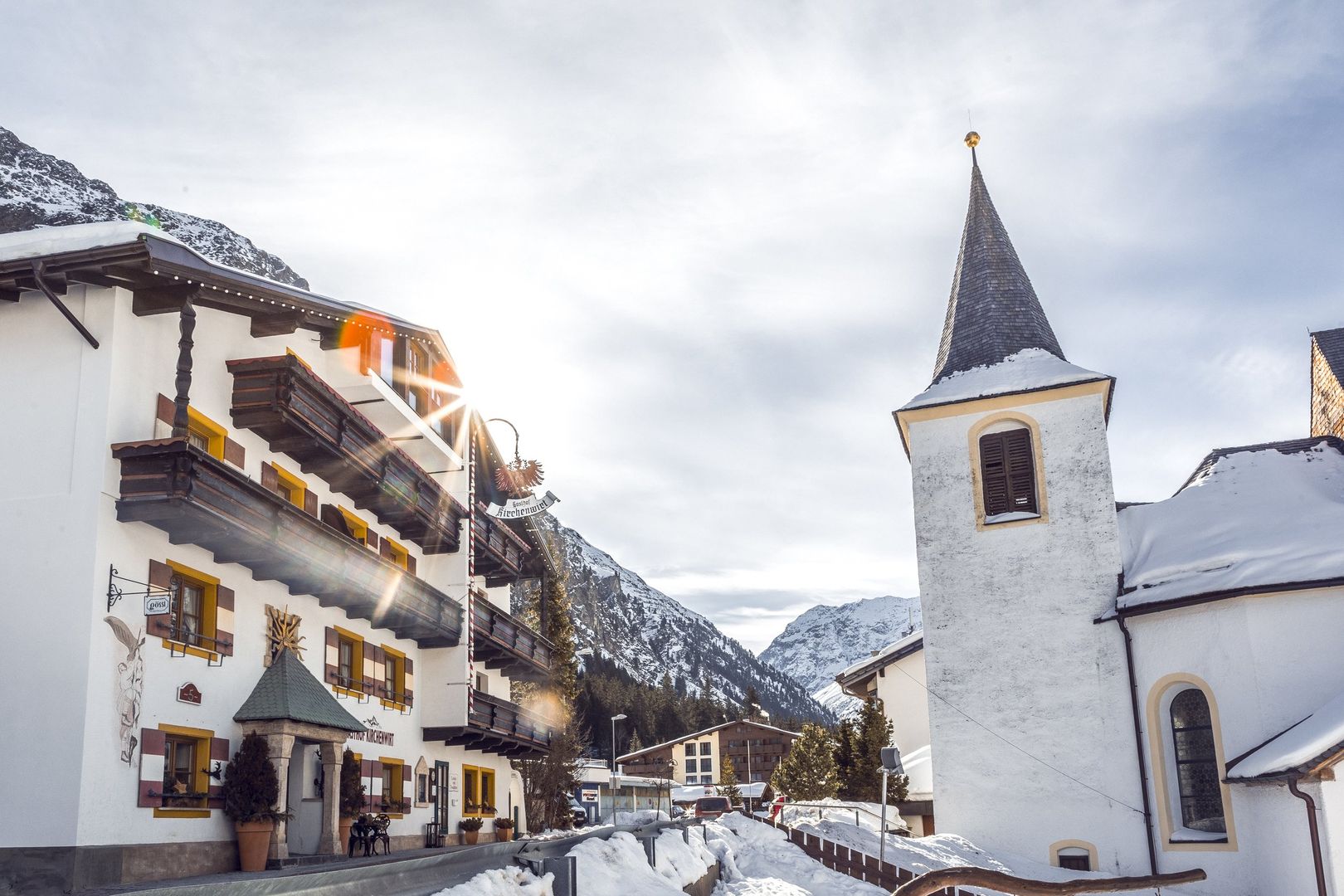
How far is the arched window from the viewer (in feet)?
81.1

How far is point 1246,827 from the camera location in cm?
2300

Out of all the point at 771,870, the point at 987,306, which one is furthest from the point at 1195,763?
the point at 987,306

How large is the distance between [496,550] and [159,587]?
1556cm

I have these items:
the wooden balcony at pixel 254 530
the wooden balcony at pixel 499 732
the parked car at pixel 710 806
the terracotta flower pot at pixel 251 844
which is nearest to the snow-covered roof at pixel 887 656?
the wooden balcony at pixel 499 732

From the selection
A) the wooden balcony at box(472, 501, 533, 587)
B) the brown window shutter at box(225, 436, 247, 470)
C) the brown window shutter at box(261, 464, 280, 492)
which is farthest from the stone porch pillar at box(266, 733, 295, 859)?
the wooden balcony at box(472, 501, 533, 587)

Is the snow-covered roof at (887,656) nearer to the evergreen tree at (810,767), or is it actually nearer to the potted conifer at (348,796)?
the evergreen tree at (810,767)

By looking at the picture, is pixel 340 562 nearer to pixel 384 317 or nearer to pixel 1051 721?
pixel 384 317

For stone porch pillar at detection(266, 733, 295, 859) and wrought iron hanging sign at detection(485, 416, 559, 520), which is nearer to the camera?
stone porch pillar at detection(266, 733, 295, 859)

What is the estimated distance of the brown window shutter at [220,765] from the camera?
17.1 meters

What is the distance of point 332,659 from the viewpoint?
22.4m

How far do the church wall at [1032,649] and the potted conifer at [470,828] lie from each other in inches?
422

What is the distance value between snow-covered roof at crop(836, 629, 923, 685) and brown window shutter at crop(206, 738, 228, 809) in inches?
882

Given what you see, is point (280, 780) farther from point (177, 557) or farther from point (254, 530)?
point (254, 530)

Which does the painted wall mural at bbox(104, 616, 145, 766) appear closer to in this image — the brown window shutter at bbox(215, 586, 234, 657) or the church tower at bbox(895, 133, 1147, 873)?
the brown window shutter at bbox(215, 586, 234, 657)
